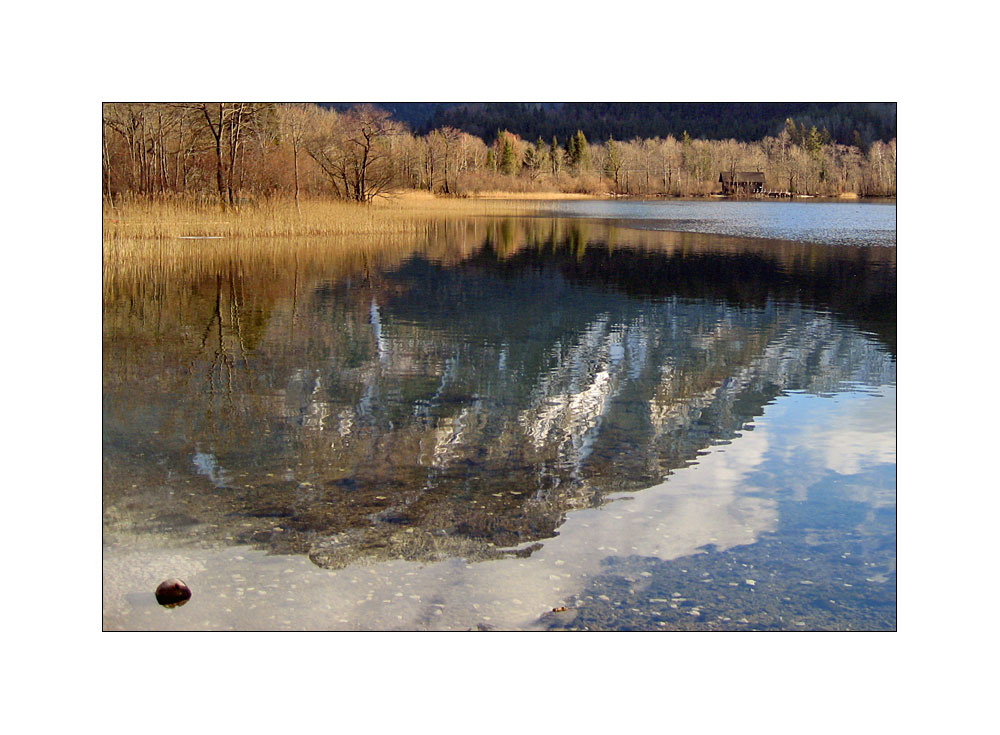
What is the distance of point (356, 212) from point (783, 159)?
12201 mm

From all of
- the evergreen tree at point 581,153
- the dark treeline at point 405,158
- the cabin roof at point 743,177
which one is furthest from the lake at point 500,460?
the evergreen tree at point 581,153

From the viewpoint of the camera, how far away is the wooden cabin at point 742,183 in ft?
55.3

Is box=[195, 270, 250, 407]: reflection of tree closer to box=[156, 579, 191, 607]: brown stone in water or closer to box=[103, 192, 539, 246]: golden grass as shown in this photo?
box=[156, 579, 191, 607]: brown stone in water

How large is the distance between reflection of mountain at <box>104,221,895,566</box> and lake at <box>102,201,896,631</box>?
0.09 ft

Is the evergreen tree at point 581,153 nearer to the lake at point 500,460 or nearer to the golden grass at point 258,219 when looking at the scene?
the golden grass at point 258,219

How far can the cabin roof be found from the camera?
16656 mm

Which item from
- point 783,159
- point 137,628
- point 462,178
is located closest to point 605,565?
point 137,628

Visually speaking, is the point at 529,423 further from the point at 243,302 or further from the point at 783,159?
the point at 783,159

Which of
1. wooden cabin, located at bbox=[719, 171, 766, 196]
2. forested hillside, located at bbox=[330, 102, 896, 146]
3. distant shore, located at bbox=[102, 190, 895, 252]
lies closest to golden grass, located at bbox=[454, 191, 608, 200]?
distant shore, located at bbox=[102, 190, 895, 252]

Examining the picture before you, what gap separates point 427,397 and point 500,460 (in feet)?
5.26

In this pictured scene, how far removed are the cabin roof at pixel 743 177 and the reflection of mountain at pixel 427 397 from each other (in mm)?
3911

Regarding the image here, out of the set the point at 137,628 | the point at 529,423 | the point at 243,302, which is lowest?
the point at 137,628

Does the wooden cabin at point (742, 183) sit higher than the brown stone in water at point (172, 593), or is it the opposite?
the wooden cabin at point (742, 183)

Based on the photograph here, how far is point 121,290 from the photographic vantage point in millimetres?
12070
